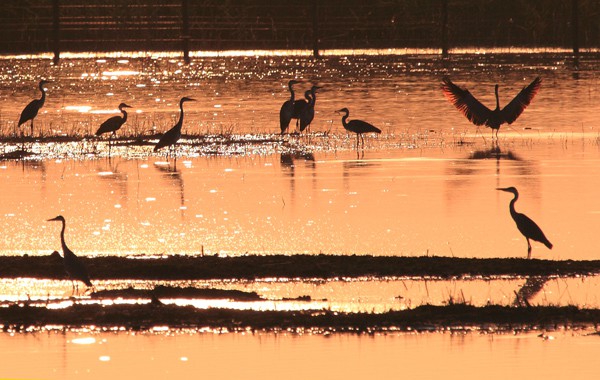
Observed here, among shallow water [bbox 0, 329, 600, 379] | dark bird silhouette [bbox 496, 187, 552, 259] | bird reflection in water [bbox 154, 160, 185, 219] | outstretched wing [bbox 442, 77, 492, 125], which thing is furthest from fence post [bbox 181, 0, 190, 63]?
shallow water [bbox 0, 329, 600, 379]

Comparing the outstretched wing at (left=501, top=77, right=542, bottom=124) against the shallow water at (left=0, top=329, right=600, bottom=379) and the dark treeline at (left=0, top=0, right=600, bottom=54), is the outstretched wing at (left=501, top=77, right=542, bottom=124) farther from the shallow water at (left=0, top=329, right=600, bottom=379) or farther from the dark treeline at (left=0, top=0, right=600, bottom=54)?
the dark treeline at (left=0, top=0, right=600, bottom=54)

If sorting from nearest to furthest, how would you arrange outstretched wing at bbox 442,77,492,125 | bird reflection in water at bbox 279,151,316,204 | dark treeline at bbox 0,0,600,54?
bird reflection in water at bbox 279,151,316,204 → outstretched wing at bbox 442,77,492,125 → dark treeline at bbox 0,0,600,54

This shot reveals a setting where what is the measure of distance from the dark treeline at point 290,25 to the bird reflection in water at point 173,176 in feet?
77.1

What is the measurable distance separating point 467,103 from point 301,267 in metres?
10.9

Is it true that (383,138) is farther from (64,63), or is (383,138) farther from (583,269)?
(64,63)

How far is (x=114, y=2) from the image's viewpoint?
152 feet

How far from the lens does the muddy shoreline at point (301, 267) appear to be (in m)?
12.1

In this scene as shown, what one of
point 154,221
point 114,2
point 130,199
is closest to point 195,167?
point 130,199

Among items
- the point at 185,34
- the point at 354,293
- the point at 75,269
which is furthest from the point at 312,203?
→ the point at 185,34

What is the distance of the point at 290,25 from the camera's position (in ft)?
153

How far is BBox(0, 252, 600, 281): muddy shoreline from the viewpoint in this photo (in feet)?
39.6

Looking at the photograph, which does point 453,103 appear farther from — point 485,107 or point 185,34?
point 185,34

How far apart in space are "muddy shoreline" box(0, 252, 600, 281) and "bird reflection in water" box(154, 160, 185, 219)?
11.7 feet

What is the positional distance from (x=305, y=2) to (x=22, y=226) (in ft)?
113
